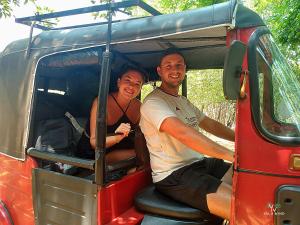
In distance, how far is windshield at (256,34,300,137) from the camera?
206 cm

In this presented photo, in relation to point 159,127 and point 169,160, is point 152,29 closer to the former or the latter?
point 159,127

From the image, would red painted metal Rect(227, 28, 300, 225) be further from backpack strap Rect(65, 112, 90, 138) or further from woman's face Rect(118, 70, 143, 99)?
backpack strap Rect(65, 112, 90, 138)

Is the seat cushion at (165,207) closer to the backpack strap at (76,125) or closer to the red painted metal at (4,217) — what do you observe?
the backpack strap at (76,125)

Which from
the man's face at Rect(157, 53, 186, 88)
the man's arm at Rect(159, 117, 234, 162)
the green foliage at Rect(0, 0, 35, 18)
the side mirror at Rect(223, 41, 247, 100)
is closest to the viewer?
the side mirror at Rect(223, 41, 247, 100)

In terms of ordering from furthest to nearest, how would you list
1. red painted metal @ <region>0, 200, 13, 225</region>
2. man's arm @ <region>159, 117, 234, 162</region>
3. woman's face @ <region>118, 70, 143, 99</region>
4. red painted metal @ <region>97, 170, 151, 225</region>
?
woman's face @ <region>118, 70, 143, 99</region>
red painted metal @ <region>0, 200, 13, 225</region>
red painted metal @ <region>97, 170, 151, 225</region>
man's arm @ <region>159, 117, 234, 162</region>

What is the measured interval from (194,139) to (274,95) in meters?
0.60

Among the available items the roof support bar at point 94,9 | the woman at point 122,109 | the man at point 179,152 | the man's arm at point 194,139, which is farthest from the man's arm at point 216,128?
the roof support bar at point 94,9

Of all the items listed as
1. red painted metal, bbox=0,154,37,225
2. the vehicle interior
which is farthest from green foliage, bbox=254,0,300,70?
red painted metal, bbox=0,154,37,225

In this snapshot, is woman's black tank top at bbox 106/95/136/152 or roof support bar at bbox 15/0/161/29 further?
woman's black tank top at bbox 106/95/136/152

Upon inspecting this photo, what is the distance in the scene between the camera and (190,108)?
10.6 ft

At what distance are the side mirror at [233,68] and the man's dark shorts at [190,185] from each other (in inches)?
33.3

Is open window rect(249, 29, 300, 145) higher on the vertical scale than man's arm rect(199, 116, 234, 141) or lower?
higher

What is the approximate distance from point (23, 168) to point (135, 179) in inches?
39.3

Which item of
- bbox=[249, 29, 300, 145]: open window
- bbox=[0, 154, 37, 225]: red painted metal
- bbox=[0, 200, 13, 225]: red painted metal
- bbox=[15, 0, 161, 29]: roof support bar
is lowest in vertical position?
bbox=[0, 200, 13, 225]: red painted metal
